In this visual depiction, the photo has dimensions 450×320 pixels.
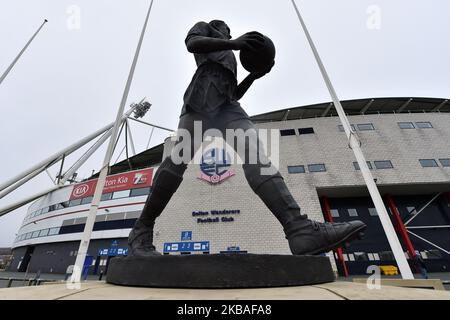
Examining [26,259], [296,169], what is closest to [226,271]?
[296,169]

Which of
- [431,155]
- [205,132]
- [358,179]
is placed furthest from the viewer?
[431,155]

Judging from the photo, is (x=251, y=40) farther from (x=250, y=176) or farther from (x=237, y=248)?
(x=237, y=248)

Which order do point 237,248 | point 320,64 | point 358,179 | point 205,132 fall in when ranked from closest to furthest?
1. point 205,132
2. point 320,64
3. point 237,248
4. point 358,179

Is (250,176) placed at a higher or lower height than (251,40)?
lower

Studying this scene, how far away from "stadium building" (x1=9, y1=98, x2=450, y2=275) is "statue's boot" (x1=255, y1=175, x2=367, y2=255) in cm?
1200

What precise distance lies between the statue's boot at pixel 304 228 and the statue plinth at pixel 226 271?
0.39 feet

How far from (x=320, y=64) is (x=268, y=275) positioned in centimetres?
616

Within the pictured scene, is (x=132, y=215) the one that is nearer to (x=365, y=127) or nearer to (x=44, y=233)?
(x=44, y=233)

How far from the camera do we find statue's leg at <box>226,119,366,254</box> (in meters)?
1.35

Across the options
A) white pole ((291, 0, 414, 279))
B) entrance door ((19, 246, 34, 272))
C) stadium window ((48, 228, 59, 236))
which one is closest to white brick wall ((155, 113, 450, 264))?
white pole ((291, 0, 414, 279))

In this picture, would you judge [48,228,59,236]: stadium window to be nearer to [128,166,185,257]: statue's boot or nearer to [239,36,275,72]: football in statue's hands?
[128,166,185,257]: statue's boot

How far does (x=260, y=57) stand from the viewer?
1880mm
